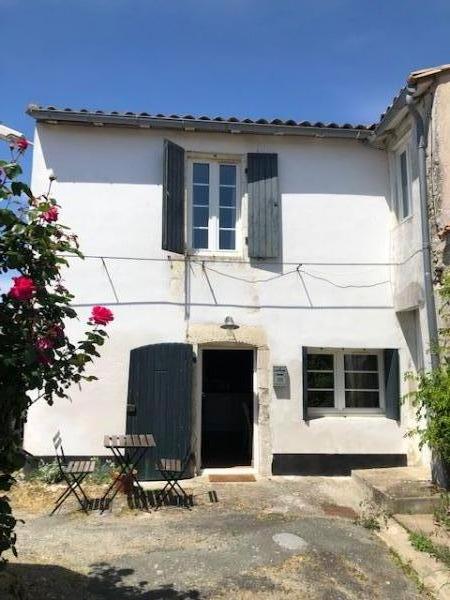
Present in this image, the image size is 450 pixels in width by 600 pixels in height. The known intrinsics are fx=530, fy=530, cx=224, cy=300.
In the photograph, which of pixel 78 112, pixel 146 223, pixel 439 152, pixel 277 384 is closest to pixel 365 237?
pixel 439 152

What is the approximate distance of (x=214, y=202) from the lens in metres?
8.70

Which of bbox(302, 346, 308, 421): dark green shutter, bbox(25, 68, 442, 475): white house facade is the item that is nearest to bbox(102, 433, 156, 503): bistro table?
bbox(25, 68, 442, 475): white house facade

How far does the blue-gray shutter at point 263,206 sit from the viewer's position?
838 cm

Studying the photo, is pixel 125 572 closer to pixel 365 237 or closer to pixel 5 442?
pixel 5 442

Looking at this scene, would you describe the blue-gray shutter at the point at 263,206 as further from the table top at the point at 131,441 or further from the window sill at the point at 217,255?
the table top at the point at 131,441

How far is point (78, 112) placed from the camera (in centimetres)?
812

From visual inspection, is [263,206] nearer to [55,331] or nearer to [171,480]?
[171,480]

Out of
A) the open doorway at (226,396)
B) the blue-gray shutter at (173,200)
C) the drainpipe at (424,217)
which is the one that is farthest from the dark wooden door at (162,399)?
the drainpipe at (424,217)

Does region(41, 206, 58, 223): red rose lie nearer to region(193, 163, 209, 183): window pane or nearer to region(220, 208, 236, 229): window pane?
region(220, 208, 236, 229): window pane

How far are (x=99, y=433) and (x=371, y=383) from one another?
14.3 ft

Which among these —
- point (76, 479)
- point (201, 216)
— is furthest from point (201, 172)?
point (76, 479)

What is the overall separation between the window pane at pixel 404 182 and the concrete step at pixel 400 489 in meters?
3.88

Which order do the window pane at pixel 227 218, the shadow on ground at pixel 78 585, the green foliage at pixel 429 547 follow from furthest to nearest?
1. the window pane at pixel 227 218
2. the green foliage at pixel 429 547
3. the shadow on ground at pixel 78 585

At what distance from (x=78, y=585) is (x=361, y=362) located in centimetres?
573
